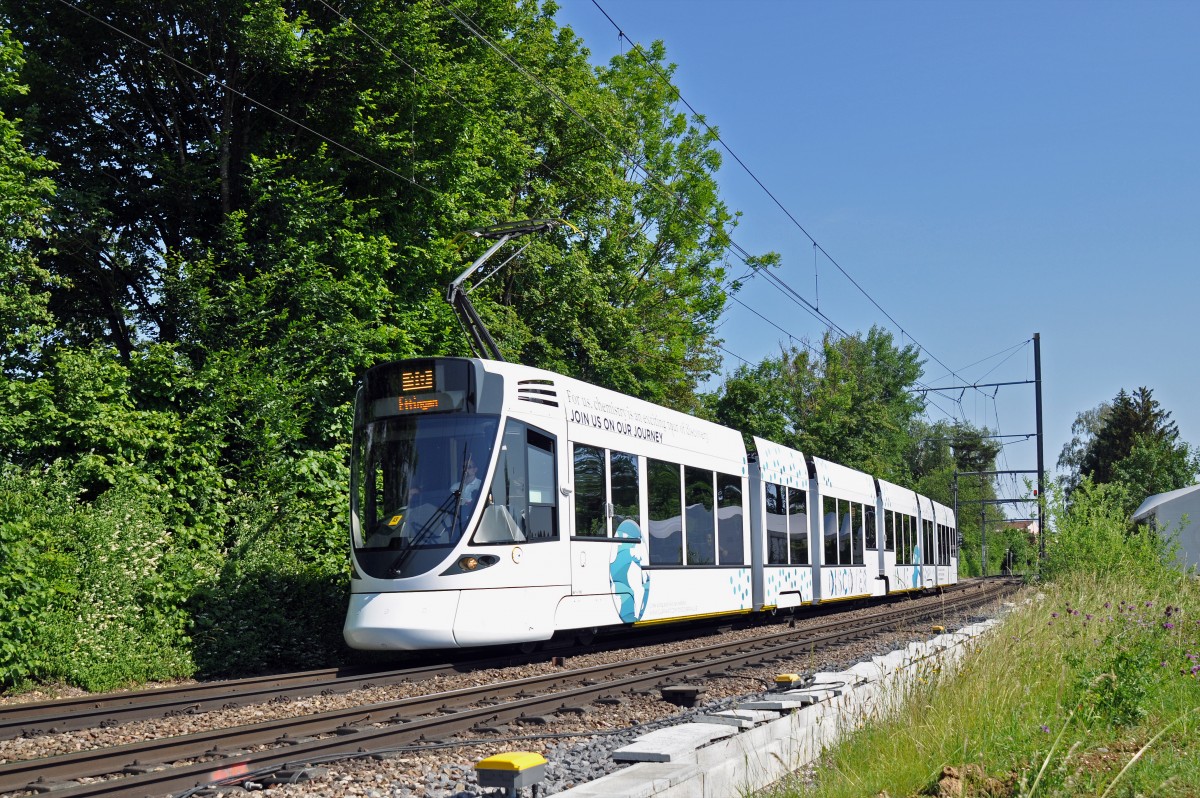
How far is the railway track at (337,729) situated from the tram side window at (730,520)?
353 cm

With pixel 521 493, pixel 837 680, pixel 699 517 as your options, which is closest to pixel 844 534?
pixel 699 517

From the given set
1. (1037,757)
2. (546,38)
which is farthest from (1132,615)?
(546,38)

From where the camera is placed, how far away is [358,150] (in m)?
19.8

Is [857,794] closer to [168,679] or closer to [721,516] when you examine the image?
[168,679]

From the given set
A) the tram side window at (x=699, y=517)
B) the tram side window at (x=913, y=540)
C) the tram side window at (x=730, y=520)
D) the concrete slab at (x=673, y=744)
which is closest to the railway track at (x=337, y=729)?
the concrete slab at (x=673, y=744)

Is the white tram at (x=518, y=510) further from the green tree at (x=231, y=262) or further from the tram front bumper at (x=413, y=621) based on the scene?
the green tree at (x=231, y=262)

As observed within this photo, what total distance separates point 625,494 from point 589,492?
3.25 ft

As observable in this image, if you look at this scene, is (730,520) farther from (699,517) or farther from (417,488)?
(417,488)

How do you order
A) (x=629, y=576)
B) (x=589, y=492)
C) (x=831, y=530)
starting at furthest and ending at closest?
1. (x=831, y=530)
2. (x=629, y=576)
3. (x=589, y=492)

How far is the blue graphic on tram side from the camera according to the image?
1377cm

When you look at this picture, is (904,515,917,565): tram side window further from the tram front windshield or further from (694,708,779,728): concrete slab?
(694,708,779,728): concrete slab

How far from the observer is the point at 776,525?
19.4 m

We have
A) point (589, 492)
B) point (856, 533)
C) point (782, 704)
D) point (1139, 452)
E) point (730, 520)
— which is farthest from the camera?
point (1139, 452)

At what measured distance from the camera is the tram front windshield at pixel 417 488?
1160 cm
